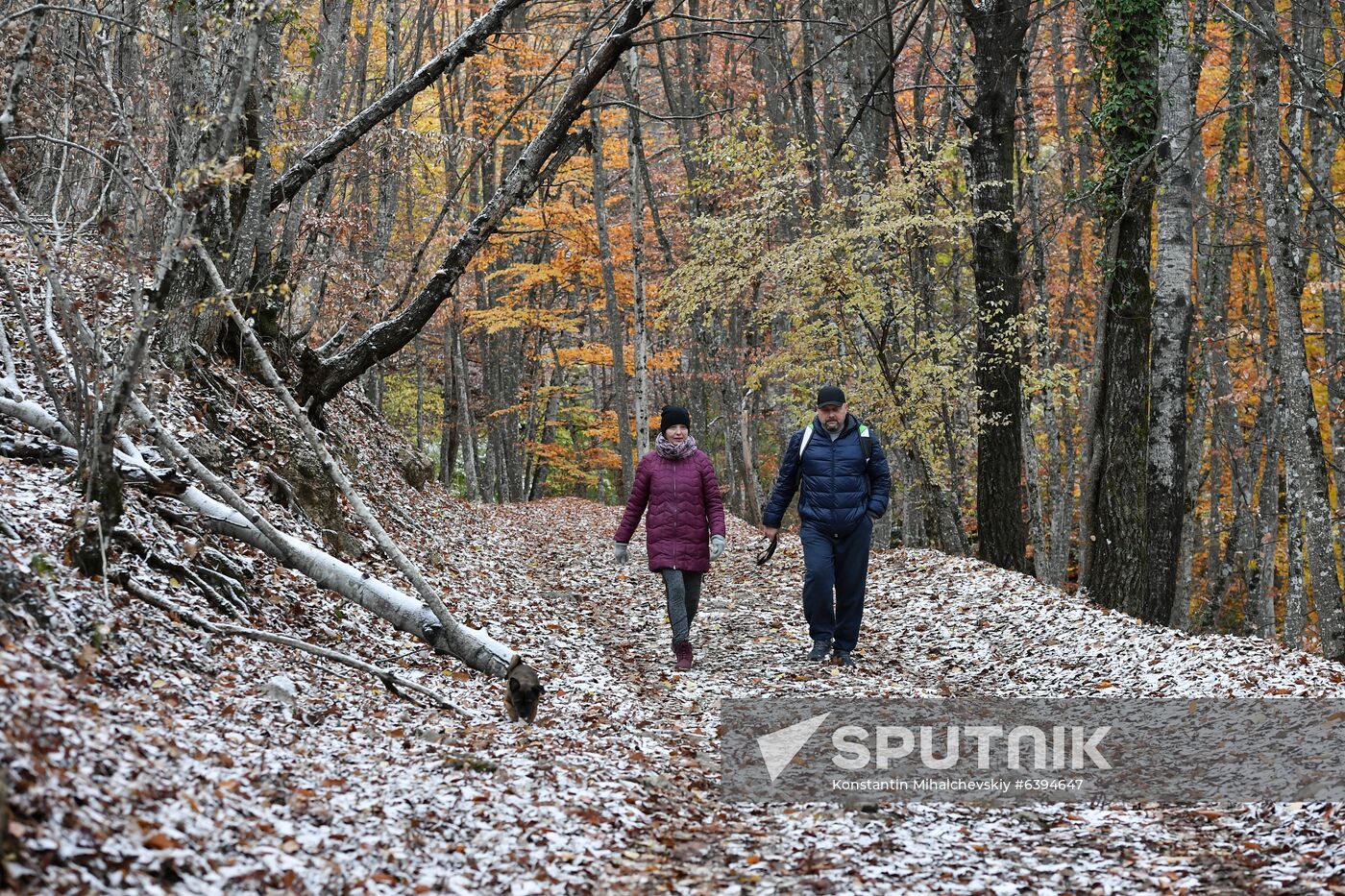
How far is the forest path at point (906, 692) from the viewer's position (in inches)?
171

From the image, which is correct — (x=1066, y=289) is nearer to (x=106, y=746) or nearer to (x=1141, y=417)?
(x=1141, y=417)

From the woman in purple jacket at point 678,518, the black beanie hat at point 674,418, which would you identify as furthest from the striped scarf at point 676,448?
the black beanie hat at point 674,418

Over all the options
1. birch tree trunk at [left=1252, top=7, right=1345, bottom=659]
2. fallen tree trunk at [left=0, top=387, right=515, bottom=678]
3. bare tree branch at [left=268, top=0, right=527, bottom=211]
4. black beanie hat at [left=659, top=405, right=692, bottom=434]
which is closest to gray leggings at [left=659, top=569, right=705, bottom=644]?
black beanie hat at [left=659, top=405, right=692, bottom=434]

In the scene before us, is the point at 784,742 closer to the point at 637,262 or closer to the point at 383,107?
the point at 383,107

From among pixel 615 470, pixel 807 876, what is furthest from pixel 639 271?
pixel 615 470

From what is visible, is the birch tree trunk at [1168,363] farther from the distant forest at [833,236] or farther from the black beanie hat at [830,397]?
the black beanie hat at [830,397]

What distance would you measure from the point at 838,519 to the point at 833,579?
538 mm

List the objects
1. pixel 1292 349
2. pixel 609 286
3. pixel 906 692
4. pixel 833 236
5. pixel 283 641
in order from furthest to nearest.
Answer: pixel 609 286, pixel 833 236, pixel 1292 349, pixel 906 692, pixel 283 641

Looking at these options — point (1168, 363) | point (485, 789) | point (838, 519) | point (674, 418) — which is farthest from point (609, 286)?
point (485, 789)

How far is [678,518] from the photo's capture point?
29.0ft

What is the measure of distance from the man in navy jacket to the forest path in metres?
0.40

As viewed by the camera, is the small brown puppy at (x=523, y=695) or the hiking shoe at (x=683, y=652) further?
the hiking shoe at (x=683, y=652)

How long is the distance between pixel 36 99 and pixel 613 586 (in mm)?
8210

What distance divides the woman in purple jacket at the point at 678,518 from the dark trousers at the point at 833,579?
81 cm
